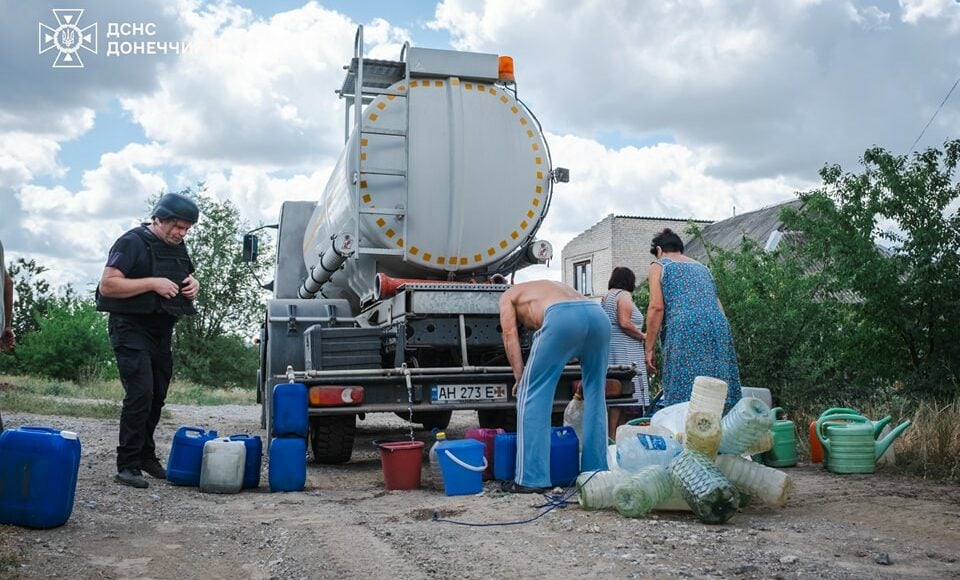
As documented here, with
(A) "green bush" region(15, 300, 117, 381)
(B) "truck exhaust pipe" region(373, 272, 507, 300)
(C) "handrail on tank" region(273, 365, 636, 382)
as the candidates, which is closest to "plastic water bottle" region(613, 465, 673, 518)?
(C) "handrail on tank" region(273, 365, 636, 382)

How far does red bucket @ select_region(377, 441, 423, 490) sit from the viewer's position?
6.14 meters

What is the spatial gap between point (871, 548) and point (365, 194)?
186 inches

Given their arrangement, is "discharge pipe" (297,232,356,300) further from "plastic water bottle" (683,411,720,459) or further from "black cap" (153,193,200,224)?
"plastic water bottle" (683,411,720,459)

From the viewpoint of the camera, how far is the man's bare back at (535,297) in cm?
558

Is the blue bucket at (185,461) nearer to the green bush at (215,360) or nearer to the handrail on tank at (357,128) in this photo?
the handrail on tank at (357,128)

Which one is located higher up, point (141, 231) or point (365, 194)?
point (365, 194)

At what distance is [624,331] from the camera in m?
7.77

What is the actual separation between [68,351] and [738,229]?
21.3 metres

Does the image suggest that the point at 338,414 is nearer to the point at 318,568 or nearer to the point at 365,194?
the point at 365,194

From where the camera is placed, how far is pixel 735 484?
4.98 meters

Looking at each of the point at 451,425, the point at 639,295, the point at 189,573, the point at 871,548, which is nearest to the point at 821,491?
the point at 871,548

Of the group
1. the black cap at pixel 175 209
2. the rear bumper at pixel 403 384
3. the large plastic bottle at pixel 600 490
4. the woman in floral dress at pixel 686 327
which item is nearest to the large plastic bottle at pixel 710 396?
the large plastic bottle at pixel 600 490

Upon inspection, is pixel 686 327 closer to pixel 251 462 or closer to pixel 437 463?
pixel 437 463

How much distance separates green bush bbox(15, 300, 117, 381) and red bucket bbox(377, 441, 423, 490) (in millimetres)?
19878
